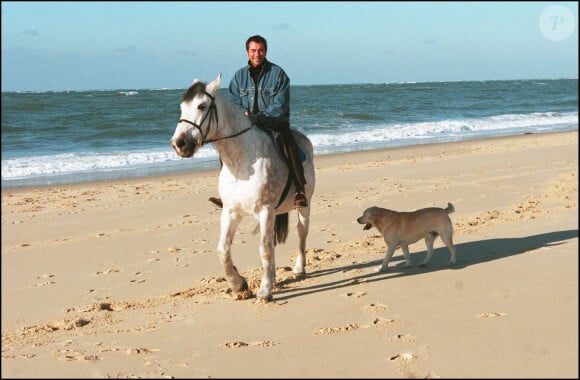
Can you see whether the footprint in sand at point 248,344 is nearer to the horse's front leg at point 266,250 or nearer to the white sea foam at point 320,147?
the horse's front leg at point 266,250

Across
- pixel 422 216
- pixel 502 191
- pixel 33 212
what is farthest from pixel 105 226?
pixel 502 191

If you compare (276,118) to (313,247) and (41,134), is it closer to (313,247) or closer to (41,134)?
(313,247)

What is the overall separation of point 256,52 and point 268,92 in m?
0.44

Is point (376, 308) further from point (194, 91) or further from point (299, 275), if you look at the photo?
point (194, 91)

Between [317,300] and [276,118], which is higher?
[276,118]

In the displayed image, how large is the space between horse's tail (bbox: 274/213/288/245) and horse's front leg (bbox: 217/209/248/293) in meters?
1.09

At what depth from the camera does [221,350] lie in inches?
210

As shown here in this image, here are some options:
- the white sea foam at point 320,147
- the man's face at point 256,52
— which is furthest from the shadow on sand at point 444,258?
the white sea foam at point 320,147

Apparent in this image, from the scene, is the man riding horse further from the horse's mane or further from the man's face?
the horse's mane

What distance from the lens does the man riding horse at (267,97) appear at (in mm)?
7160

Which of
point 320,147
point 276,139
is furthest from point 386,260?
point 320,147

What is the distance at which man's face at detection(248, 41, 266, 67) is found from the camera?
7.14m

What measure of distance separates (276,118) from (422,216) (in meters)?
2.07

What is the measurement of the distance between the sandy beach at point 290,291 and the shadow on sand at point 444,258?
34 millimetres
